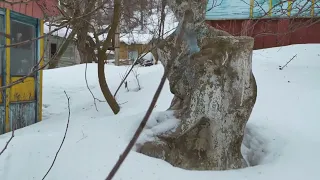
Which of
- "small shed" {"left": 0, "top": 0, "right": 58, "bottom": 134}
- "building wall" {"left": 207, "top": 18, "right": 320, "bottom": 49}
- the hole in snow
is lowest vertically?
the hole in snow

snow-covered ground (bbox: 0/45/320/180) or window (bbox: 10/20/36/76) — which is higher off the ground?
window (bbox: 10/20/36/76)

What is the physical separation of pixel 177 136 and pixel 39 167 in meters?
1.51

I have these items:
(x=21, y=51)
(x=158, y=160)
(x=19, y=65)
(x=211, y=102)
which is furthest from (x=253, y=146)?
(x=21, y=51)

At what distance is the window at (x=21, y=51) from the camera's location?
6.56 metres

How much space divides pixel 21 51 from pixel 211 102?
4136 millimetres

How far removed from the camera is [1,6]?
Result: 6160 millimetres

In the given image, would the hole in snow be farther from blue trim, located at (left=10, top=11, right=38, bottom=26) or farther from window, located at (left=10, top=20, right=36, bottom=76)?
blue trim, located at (left=10, top=11, right=38, bottom=26)

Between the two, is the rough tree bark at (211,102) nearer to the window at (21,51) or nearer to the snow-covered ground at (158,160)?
the snow-covered ground at (158,160)

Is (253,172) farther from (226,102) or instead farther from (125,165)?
(125,165)

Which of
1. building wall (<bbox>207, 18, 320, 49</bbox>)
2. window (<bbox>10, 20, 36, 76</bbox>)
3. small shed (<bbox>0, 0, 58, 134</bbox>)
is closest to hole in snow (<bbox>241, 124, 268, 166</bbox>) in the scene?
small shed (<bbox>0, 0, 58, 134</bbox>)

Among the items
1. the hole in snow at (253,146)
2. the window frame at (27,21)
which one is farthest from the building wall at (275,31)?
the hole in snow at (253,146)

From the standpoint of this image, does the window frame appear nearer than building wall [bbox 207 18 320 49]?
Yes

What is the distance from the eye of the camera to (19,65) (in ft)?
22.1

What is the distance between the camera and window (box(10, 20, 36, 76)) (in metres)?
6.56
